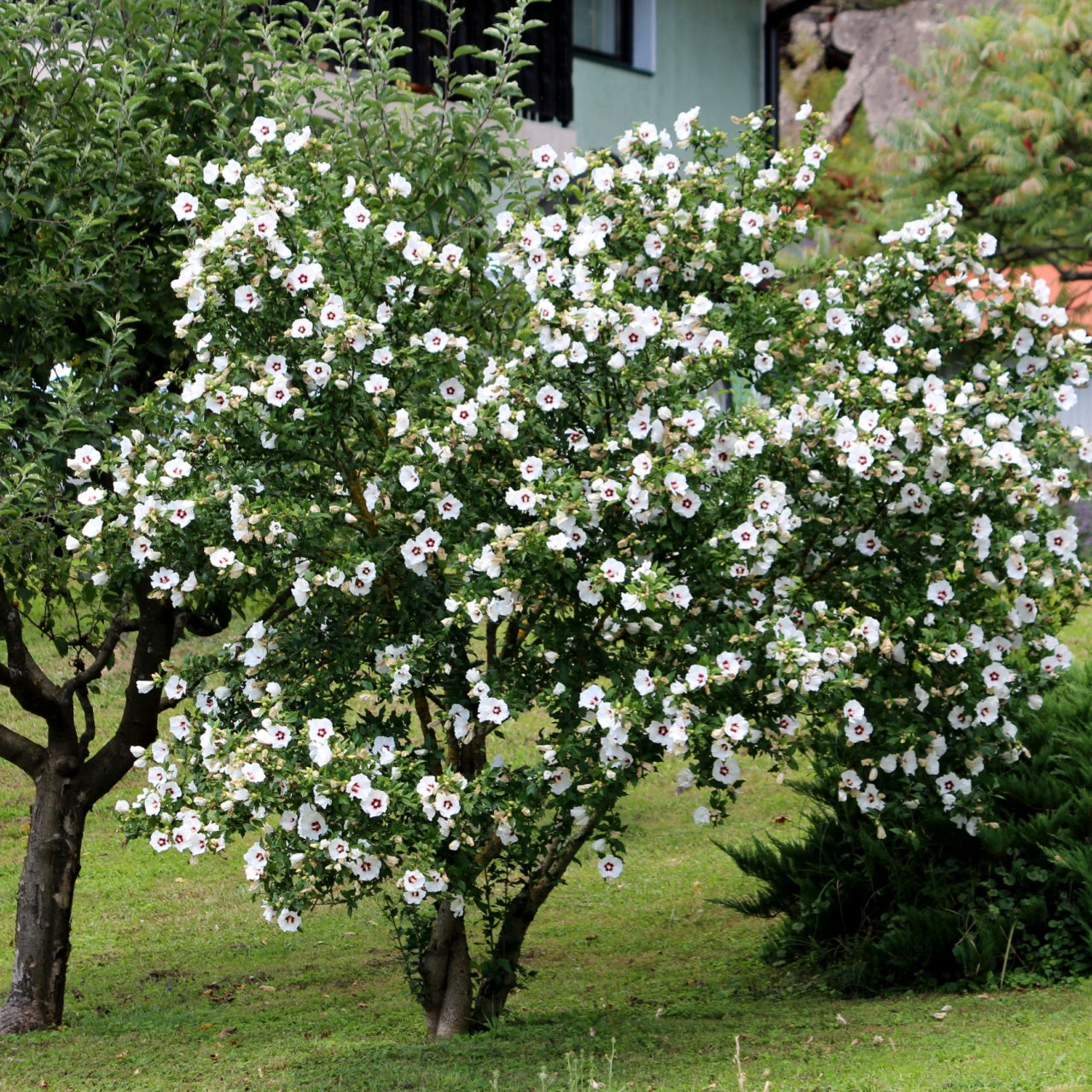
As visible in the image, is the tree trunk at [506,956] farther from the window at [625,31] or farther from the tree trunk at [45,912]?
the window at [625,31]

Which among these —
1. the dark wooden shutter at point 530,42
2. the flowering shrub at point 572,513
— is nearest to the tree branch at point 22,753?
the flowering shrub at point 572,513

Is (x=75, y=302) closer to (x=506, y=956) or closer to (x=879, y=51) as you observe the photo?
(x=506, y=956)

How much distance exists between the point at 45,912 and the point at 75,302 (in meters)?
2.58

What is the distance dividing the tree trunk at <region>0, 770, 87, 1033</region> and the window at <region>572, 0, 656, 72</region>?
1119cm

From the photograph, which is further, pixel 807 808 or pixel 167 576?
pixel 807 808

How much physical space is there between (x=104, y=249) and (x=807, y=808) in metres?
5.62

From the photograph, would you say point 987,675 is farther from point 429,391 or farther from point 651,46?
point 651,46

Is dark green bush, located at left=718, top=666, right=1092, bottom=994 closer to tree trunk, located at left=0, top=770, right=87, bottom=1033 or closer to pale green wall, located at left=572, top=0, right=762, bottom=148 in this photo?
tree trunk, located at left=0, top=770, right=87, bottom=1033

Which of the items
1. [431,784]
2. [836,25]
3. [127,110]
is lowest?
[431,784]

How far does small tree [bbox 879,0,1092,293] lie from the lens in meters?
14.7

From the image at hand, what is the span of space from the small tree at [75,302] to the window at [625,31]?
9.57 metres

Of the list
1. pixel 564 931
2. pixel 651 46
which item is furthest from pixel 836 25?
pixel 564 931

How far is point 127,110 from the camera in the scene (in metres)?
5.51

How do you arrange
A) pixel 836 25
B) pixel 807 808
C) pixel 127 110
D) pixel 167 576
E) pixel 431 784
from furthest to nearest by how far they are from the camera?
1. pixel 836 25
2. pixel 807 808
3. pixel 127 110
4. pixel 167 576
5. pixel 431 784
